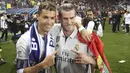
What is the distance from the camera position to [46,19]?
3.08 metres

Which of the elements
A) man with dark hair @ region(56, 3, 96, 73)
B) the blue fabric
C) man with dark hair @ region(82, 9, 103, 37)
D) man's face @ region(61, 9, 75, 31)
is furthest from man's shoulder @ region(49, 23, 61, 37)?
man with dark hair @ region(82, 9, 103, 37)

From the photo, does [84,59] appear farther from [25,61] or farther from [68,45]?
[25,61]

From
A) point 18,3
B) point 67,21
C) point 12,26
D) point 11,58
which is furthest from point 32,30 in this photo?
point 18,3

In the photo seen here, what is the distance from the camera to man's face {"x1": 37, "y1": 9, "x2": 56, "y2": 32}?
10.1 feet

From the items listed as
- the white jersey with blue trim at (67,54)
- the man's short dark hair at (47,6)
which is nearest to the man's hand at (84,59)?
the white jersey with blue trim at (67,54)

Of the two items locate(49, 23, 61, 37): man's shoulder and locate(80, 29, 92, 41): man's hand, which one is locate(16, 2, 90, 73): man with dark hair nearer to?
locate(49, 23, 61, 37): man's shoulder

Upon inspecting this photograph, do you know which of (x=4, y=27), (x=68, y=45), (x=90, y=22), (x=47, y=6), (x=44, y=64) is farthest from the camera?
(x=4, y=27)

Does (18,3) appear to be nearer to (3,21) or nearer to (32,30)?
(3,21)

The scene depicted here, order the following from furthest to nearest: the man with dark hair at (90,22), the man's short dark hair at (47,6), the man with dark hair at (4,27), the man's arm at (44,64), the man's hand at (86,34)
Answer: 1. the man with dark hair at (4,27)
2. the man with dark hair at (90,22)
3. the man's hand at (86,34)
4. the man's short dark hair at (47,6)
5. the man's arm at (44,64)

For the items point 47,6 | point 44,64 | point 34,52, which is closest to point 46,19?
point 47,6

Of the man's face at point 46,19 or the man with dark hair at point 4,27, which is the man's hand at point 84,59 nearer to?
the man's face at point 46,19

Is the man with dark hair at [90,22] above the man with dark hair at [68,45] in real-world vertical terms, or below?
above

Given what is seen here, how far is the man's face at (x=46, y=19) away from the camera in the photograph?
3070 millimetres

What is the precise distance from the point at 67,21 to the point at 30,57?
22.0 inches
